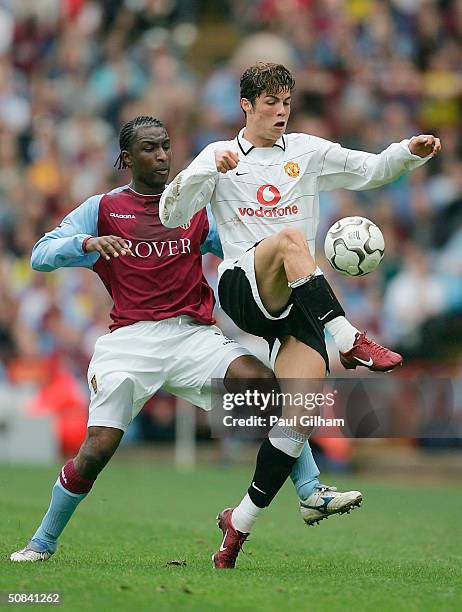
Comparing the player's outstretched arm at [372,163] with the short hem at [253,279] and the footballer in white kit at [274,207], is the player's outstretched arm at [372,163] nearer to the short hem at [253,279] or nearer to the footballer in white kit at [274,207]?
the footballer in white kit at [274,207]

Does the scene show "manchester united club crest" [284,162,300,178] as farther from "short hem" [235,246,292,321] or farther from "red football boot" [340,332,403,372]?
"red football boot" [340,332,403,372]

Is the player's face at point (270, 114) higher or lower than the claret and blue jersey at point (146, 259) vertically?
higher

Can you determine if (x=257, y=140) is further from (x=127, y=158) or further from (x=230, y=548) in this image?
(x=230, y=548)

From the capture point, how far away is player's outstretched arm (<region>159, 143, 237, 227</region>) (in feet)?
22.8

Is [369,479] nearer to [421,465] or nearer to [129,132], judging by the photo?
[421,465]

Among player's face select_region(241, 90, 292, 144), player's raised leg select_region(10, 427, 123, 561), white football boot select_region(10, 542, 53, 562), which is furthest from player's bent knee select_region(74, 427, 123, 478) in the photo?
player's face select_region(241, 90, 292, 144)

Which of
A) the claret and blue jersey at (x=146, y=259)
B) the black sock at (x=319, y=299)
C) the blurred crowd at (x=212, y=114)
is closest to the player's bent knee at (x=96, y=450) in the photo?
the claret and blue jersey at (x=146, y=259)

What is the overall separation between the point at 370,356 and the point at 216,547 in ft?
7.23

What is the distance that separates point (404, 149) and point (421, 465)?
8.21m

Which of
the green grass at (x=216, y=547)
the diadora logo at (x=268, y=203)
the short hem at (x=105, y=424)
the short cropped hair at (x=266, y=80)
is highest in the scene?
the short cropped hair at (x=266, y=80)

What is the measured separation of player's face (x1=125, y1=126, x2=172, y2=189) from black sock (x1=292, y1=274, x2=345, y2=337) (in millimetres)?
1277

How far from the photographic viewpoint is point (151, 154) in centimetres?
767

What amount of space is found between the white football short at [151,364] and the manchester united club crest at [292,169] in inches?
40.1

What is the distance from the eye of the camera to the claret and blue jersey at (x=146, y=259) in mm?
7617
